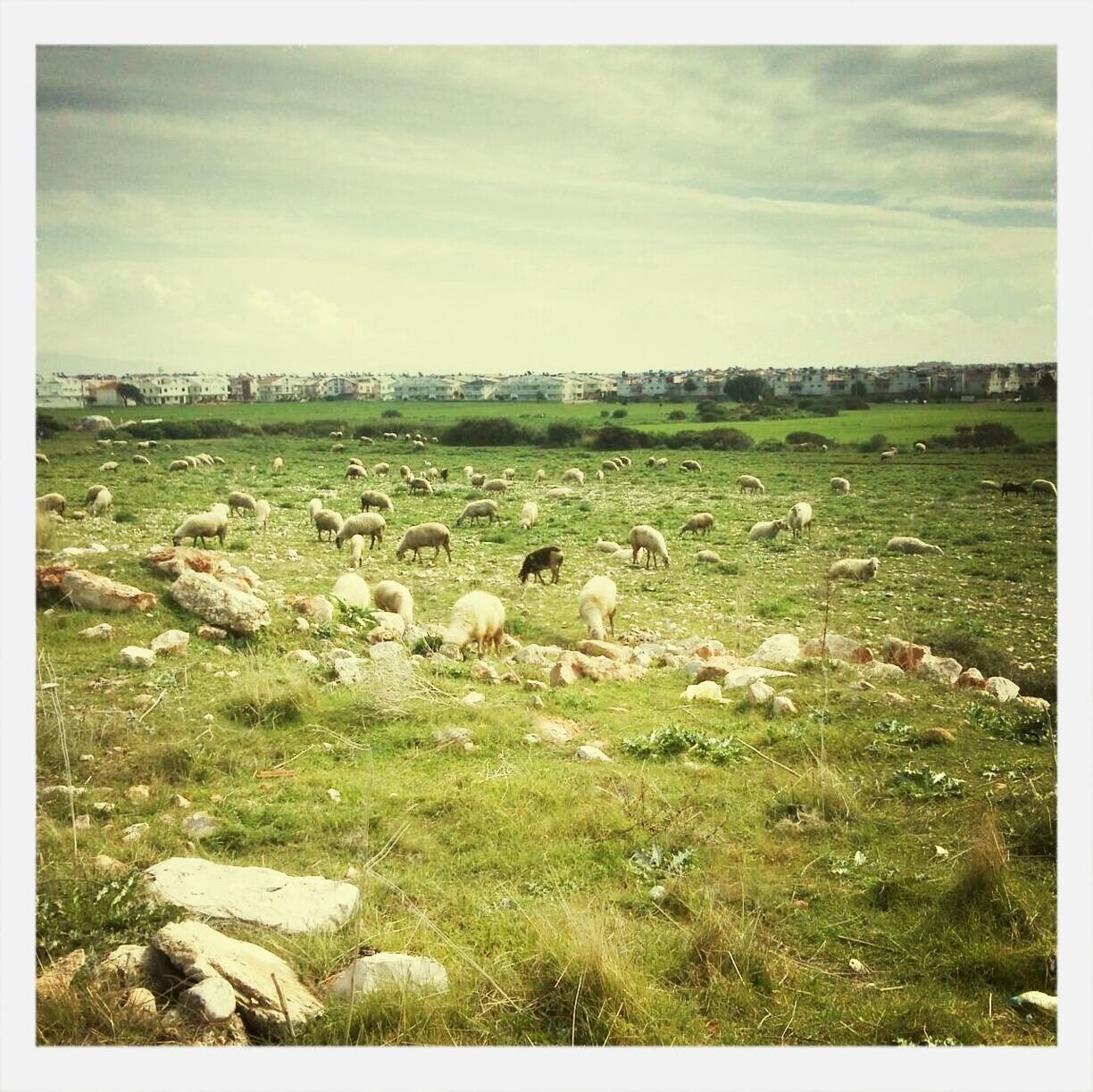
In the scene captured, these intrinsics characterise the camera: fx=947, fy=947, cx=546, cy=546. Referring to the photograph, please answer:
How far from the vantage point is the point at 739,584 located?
6523 mm

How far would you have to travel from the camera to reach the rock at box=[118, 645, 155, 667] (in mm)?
5738

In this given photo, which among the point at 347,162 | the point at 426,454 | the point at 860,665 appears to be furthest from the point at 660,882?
the point at 347,162

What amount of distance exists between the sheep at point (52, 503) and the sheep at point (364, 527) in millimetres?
1520

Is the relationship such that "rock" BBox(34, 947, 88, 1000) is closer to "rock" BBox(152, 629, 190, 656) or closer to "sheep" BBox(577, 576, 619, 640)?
"rock" BBox(152, 629, 190, 656)

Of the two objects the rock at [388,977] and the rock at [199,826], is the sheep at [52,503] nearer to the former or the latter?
the rock at [199,826]

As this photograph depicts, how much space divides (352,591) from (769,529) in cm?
281

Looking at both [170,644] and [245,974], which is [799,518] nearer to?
[170,644]

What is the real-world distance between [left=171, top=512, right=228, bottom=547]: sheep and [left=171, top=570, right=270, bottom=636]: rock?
1.10 ft

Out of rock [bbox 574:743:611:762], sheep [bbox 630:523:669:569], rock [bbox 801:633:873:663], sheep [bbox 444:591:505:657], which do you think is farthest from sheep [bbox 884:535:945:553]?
sheep [bbox 444:591:505:657]

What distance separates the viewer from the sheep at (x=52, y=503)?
597cm

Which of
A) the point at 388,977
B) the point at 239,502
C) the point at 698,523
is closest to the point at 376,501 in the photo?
the point at 239,502

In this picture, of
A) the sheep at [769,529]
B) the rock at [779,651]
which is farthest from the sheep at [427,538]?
the rock at [779,651]
